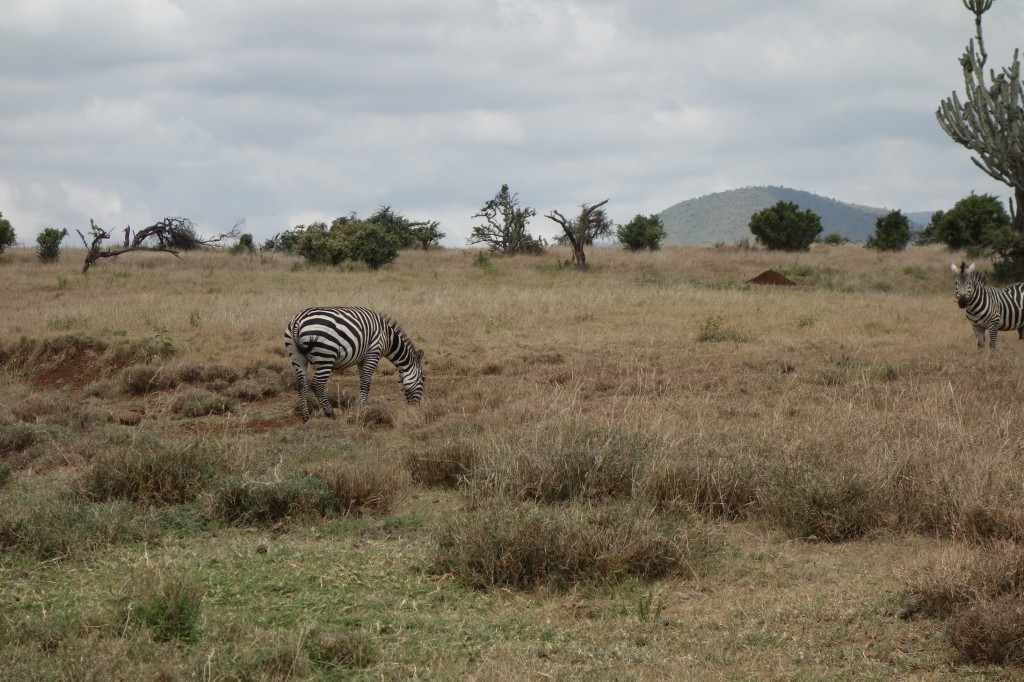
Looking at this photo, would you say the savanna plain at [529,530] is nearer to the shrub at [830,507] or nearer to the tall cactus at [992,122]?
the shrub at [830,507]

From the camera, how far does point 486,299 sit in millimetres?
22844

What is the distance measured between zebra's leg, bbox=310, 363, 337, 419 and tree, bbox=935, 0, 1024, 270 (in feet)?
87.3

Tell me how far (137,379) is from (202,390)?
141 centimetres

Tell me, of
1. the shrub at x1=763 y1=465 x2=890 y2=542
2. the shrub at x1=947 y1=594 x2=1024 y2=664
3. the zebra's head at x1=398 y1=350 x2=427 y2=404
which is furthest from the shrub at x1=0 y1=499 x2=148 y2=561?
the zebra's head at x1=398 y1=350 x2=427 y2=404

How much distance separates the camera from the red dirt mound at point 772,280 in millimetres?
31312

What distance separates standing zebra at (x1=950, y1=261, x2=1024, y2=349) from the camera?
17625mm

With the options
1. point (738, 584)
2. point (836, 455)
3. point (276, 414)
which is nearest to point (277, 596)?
point (738, 584)

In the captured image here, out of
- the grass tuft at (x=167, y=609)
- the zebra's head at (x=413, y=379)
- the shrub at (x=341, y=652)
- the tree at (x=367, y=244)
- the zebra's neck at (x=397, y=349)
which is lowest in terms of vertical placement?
the shrub at (x=341, y=652)

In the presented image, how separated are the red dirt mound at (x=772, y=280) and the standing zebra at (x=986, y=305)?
1244cm

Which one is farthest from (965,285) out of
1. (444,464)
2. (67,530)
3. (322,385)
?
(67,530)

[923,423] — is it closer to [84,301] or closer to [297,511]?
[297,511]

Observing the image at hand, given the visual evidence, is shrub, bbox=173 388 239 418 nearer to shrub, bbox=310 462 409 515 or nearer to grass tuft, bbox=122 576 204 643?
shrub, bbox=310 462 409 515

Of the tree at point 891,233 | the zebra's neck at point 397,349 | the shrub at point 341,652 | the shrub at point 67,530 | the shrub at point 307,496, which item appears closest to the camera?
the shrub at point 341,652

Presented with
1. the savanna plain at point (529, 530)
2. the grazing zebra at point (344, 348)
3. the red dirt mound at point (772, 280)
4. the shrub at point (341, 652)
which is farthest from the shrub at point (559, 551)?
the red dirt mound at point (772, 280)
